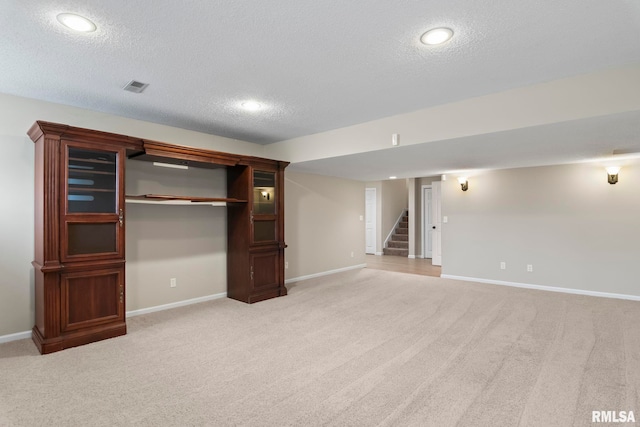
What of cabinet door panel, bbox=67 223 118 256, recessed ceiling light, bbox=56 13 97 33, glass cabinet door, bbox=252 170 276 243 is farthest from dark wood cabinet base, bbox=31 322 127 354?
recessed ceiling light, bbox=56 13 97 33

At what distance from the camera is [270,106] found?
141 inches

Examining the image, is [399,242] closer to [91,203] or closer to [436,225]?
[436,225]

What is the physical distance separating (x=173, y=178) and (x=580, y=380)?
15.5ft

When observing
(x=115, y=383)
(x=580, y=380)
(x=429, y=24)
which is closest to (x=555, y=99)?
(x=429, y=24)

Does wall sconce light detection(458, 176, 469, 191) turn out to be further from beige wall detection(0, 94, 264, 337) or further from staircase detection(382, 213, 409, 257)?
beige wall detection(0, 94, 264, 337)

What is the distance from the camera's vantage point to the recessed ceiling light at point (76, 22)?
197 cm

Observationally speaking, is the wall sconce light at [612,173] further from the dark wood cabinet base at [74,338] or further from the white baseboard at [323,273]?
the dark wood cabinet base at [74,338]

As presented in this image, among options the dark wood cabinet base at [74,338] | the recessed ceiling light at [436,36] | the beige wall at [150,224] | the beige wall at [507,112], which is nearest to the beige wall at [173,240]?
the beige wall at [150,224]

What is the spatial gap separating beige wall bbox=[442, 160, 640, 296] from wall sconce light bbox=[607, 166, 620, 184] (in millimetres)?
85

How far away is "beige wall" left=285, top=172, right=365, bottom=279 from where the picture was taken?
605 centimetres

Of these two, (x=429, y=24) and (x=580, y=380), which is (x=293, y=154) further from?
(x=580, y=380)

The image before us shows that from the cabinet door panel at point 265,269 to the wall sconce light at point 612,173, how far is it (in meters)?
5.16

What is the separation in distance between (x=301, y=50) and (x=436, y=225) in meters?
6.91

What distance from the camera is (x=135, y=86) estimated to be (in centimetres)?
302
